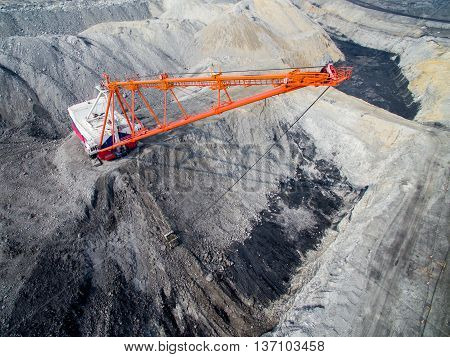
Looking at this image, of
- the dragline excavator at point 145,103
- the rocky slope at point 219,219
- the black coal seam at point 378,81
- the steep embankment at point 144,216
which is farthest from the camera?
the black coal seam at point 378,81

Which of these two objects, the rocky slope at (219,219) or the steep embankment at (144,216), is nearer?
the rocky slope at (219,219)

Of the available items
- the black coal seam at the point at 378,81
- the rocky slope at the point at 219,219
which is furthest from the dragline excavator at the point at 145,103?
the black coal seam at the point at 378,81

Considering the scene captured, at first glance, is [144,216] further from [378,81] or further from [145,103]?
[378,81]

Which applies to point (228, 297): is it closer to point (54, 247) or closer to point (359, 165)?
point (54, 247)

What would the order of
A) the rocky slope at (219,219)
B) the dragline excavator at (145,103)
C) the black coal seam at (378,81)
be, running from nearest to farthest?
the rocky slope at (219,219), the dragline excavator at (145,103), the black coal seam at (378,81)

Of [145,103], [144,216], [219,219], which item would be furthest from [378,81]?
[144,216]

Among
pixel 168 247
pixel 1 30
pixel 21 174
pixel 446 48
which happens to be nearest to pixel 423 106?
pixel 446 48

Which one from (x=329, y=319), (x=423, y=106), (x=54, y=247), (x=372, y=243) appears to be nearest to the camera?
(x=329, y=319)

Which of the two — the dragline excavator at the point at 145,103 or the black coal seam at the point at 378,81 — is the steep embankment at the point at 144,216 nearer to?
the dragline excavator at the point at 145,103

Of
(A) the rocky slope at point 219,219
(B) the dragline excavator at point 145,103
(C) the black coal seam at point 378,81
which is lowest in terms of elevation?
(C) the black coal seam at point 378,81

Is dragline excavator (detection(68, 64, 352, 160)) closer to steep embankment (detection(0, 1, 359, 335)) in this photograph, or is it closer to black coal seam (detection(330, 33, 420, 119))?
steep embankment (detection(0, 1, 359, 335))

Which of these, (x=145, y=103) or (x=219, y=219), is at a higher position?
(x=145, y=103)
